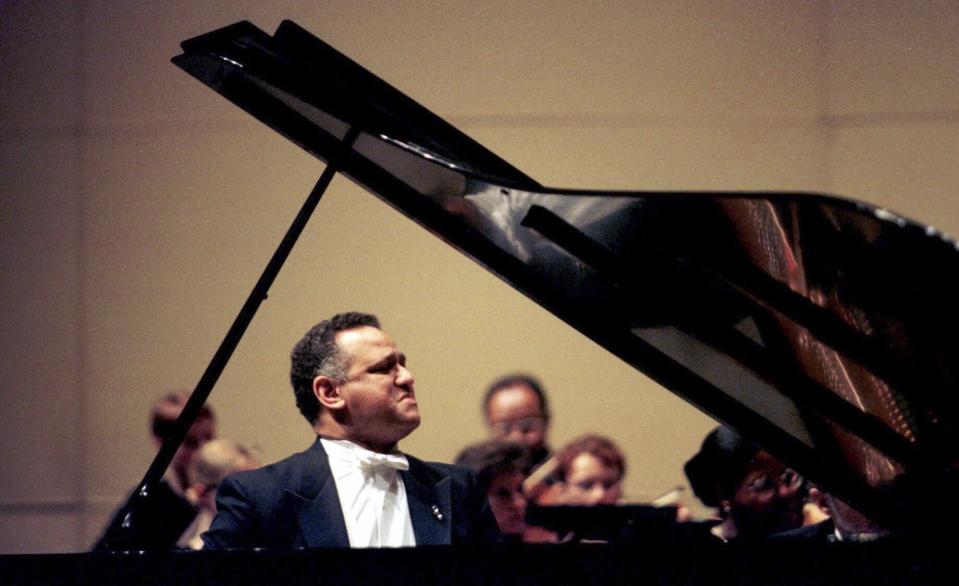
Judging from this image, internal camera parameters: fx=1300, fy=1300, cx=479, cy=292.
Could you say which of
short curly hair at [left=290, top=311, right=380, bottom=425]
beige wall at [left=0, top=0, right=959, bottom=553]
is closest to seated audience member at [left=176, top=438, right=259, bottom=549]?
short curly hair at [left=290, top=311, right=380, bottom=425]

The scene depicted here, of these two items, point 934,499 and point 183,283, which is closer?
point 934,499

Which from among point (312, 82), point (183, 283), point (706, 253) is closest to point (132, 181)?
point (183, 283)

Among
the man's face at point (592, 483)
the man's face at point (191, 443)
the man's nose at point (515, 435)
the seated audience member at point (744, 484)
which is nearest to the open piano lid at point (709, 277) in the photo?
the seated audience member at point (744, 484)

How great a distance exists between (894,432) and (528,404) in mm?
1902

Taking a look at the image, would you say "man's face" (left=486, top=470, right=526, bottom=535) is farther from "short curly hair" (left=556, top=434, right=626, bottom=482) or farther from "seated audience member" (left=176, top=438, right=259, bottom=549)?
"seated audience member" (left=176, top=438, right=259, bottom=549)

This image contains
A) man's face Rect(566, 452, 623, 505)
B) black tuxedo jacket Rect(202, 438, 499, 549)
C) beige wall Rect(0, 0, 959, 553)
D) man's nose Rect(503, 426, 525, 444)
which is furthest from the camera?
beige wall Rect(0, 0, 959, 553)

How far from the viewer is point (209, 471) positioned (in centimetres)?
348

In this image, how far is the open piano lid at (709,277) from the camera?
1673 millimetres

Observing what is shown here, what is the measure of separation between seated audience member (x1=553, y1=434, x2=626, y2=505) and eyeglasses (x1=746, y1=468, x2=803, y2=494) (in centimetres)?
50

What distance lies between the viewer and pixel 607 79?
487 centimetres

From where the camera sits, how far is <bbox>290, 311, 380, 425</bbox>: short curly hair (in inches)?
97.0

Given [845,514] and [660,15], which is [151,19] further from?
[845,514]

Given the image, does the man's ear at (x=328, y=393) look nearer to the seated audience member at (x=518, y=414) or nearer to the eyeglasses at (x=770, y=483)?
the eyeglasses at (x=770, y=483)

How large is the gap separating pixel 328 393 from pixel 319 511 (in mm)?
239
